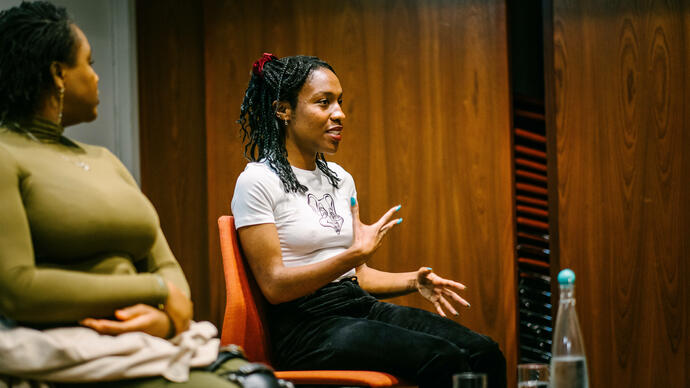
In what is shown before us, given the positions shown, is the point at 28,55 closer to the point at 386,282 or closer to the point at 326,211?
the point at 326,211

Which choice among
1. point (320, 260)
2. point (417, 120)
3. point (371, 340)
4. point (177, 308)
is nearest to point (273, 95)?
point (320, 260)

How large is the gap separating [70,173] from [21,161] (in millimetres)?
95

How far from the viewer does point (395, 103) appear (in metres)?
3.33

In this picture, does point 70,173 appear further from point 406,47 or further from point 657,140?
point 657,140

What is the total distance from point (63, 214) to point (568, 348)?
108cm

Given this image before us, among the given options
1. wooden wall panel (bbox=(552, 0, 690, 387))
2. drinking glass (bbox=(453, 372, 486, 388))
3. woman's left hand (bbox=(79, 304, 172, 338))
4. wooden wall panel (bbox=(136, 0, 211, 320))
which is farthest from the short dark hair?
wooden wall panel (bbox=(552, 0, 690, 387))

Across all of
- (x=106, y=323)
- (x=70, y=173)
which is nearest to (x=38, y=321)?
(x=106, y=323)

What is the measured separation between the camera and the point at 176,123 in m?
3.57

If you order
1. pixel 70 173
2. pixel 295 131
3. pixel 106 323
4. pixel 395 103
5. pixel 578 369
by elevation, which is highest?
pixel 395 103

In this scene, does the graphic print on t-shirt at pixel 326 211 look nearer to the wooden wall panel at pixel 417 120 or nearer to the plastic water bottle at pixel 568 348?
the plastic water bottle at pixel 568 348

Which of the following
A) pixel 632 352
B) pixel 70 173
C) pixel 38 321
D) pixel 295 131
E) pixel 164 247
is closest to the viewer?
pixel 38 321

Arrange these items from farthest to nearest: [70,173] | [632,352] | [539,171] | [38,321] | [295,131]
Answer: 1. [539,171]
2. [632,352]
3. [295,131]
4. [70,173]
5. [38,321]

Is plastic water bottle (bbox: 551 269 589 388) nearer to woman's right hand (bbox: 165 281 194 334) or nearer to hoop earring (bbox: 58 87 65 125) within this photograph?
woman's right hand (bbox: 165 281 194 334)

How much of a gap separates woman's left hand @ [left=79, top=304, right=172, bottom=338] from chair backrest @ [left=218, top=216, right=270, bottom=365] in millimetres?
489
